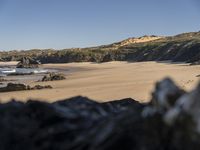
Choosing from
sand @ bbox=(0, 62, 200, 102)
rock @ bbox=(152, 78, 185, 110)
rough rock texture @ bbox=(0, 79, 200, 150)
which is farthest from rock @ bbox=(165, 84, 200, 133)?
sand @ bbox=(0, 62, 200, 102)

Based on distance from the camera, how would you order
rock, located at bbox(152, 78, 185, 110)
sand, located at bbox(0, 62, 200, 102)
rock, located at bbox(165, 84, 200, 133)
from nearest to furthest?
rock, located at bbox(165, 84, 200, 133), rock, located at bbox(152, 78, 185, 110), sand, located at bbox(0, 62, 200, 102)

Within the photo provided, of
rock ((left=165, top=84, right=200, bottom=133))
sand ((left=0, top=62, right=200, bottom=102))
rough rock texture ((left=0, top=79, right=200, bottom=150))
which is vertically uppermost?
rock ((left=165, top=84, right=200, bottom=133))

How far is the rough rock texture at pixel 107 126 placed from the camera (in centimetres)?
421

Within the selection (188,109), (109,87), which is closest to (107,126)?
(188,109)

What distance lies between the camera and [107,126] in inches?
189

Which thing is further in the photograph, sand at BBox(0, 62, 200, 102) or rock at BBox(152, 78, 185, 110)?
sand at BBox(0, 62, 200, 102)

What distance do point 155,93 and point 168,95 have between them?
0.79 ft

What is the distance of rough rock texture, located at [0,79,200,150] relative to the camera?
4.21 metres

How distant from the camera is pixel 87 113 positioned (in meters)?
5.38

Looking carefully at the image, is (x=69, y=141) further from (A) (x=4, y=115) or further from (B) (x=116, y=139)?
(A) (x=4, y=115)

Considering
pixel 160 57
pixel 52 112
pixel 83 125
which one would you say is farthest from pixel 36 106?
pixel 160 57

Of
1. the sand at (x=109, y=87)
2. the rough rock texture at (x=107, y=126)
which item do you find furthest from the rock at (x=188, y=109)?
the sand at (x=109, y=87)

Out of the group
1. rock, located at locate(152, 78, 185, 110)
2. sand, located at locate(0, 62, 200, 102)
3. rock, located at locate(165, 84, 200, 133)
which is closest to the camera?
rock, located at locate(165, 84, 200, 133)

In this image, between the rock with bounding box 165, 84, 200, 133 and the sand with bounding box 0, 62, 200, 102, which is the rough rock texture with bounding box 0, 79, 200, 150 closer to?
the rock with bounding box 165, 84, 200, 133
